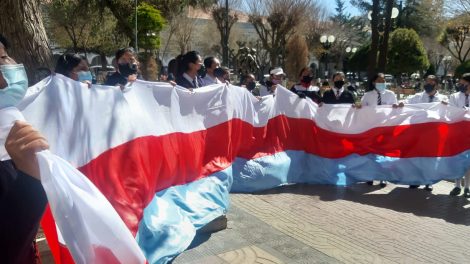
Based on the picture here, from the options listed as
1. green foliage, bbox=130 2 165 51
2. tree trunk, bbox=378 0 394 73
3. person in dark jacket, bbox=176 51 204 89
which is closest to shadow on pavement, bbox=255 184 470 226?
person in dark jacket, bbox=176 51 204 89

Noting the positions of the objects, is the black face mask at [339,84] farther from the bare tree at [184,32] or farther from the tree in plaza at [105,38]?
the bare tree at [184,32]

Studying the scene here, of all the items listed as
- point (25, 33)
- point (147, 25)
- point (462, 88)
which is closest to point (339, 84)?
point (462, 88)

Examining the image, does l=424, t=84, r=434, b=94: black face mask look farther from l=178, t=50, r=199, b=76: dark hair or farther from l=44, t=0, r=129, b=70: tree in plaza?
l=44, t=0, r=129, b=70: tree in plaza

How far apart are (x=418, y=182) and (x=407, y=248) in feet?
7.25

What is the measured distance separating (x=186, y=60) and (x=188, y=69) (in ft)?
0.38

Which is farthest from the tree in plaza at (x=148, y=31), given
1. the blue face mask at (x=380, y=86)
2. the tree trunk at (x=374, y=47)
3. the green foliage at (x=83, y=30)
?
the blue face mask at (x=380, y=86)

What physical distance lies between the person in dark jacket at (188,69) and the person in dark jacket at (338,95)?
2754mm

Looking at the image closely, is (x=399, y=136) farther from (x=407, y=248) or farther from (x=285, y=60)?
(x=285, y=60)

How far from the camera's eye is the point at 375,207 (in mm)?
6141

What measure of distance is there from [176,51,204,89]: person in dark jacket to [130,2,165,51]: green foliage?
1647 cm

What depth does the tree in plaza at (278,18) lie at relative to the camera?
37.5m

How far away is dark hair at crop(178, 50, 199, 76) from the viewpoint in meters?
5.82

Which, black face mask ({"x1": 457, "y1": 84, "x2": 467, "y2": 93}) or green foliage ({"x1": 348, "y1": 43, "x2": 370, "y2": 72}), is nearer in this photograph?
black face mask ({"x1": 457, "y1": 84, "x2": 467, "y2": 93})

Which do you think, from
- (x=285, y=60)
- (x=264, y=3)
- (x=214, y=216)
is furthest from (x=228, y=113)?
(x=264, y=3)
